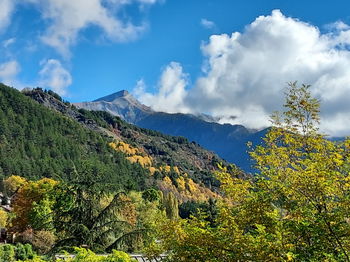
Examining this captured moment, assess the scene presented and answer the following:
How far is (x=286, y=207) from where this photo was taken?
9.84m

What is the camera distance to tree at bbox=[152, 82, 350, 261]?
28.3ft

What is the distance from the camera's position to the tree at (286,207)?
28.3 feet

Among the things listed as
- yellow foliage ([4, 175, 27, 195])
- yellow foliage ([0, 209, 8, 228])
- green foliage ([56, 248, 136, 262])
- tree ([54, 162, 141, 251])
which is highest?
yellow foliage ([4, 175, 27, 195])

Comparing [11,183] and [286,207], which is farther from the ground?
[11,183]

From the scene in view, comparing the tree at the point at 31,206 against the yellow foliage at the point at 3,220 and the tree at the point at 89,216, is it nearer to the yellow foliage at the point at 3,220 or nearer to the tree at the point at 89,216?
the yellow foliage at the point at 3,220

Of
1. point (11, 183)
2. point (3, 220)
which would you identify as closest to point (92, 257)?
point (3, 220)

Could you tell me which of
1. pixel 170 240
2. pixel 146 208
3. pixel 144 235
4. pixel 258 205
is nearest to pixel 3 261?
pixel 144 235

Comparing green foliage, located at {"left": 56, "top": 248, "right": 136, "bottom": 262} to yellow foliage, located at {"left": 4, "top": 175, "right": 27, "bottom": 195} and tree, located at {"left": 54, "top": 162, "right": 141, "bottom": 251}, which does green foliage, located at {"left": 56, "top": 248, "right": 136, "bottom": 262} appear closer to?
tree, located at {"left": 54, "top": 162, "right": 141, "bottom": 251}

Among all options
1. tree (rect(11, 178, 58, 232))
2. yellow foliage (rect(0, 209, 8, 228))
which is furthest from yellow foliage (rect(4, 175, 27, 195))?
tree (rect(11, 178, 58, 232))

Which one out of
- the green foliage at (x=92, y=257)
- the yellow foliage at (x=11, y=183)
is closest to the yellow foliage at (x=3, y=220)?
the green foliage at (x=92, y=257)

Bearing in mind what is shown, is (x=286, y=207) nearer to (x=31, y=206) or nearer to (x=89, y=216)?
(x=89, y=216)

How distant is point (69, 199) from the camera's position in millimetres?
20234

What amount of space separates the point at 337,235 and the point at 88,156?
197620mm

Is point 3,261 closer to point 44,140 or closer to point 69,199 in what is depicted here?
point 69,199
